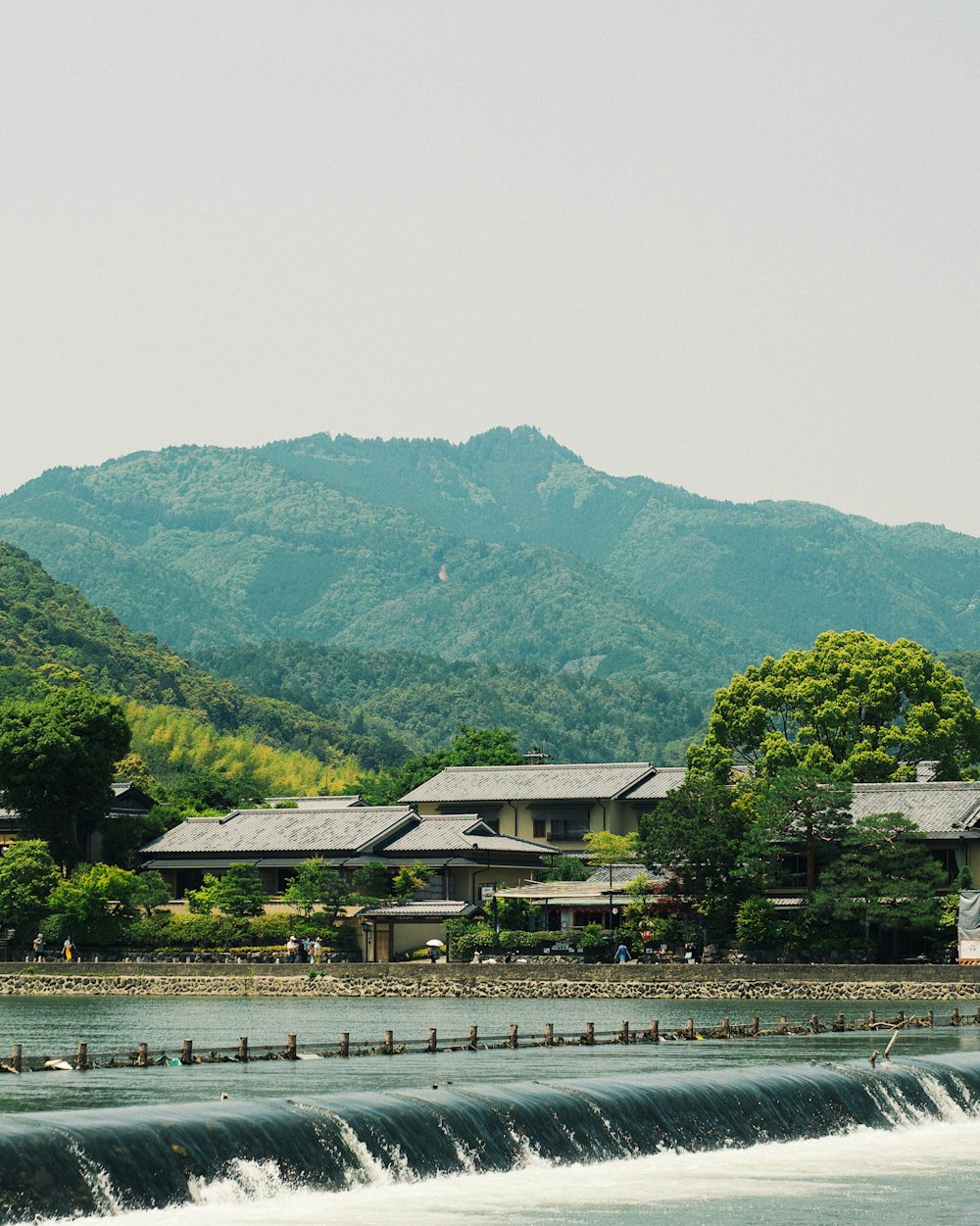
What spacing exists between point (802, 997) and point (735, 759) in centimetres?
2123

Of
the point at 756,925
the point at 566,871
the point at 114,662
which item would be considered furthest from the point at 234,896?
the point at 114,662

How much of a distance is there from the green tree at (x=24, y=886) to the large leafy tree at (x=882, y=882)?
27428 mm

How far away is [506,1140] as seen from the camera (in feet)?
91.8

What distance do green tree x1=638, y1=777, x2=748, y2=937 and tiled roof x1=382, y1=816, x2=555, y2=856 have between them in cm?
1189

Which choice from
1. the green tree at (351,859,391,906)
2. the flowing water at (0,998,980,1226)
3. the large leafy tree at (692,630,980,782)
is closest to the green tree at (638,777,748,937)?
the large leafy tree at (692,630,980,782)

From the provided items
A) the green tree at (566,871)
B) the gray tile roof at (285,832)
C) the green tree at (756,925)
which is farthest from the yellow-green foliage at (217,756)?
the green tree at (756,925)

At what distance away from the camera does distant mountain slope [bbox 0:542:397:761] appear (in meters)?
125

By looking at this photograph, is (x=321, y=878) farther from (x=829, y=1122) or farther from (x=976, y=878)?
(x=829, y=1122)

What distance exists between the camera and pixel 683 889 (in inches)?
2482

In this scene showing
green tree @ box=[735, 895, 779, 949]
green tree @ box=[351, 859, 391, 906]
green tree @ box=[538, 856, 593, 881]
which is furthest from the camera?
green tree @ box=[538, 856, 593, 881]

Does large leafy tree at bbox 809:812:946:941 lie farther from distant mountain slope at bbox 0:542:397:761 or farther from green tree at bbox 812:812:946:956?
distant mountain slope at bbox 0:542:397:761

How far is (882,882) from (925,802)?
6.60m

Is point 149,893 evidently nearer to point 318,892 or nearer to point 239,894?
point 239,894

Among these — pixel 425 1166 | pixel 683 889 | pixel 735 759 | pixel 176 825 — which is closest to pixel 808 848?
pixel 683 889
